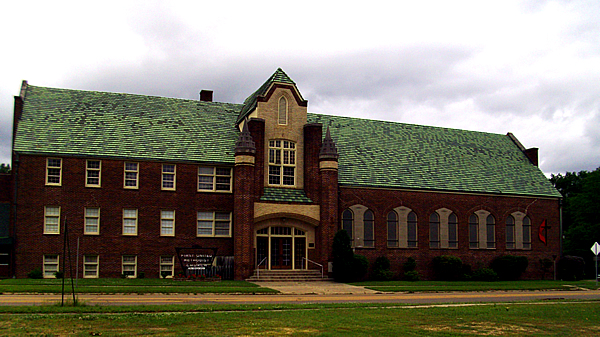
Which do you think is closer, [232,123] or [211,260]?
[211,260]

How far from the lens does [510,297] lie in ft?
94.1

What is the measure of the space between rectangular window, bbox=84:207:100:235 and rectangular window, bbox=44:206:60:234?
1569 millimetres

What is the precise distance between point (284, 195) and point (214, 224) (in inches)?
188

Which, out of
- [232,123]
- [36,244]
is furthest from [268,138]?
[36,244]

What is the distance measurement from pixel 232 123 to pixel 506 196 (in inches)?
843

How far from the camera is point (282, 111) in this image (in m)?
38.7

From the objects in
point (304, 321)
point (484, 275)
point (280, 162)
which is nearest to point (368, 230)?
point (280, 162)

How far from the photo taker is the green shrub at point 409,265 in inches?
1575

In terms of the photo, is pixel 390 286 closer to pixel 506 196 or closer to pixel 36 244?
pixel 506 196

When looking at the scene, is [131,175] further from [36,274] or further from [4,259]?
[4,259]

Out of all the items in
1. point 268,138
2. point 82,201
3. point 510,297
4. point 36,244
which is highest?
point 268,138

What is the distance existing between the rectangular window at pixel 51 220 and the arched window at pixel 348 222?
17750 mm

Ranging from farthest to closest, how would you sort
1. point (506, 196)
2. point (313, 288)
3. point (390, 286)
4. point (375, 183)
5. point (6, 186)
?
point (506, 196) < point (375, 183) < point (6, 186) < point (390, 286) < point (313, 288)

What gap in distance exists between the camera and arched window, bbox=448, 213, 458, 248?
140ft
